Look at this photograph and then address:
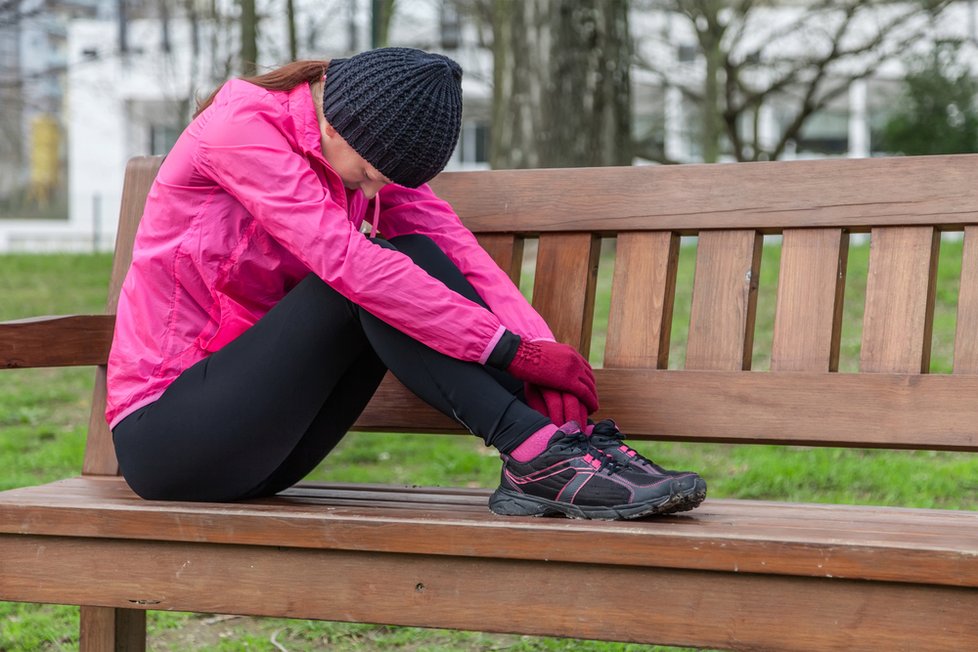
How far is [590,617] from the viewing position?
186cm

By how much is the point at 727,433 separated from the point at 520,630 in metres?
0.79

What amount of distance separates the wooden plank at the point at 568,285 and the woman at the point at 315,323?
1.02ft

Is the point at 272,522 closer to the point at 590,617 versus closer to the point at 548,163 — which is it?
the point at 590,617

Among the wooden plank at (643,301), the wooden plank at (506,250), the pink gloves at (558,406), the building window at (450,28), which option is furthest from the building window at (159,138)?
the pink gloves at (558,406)

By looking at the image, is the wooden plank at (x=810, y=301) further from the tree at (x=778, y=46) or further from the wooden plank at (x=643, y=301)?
the tree at (x=778, y=46)

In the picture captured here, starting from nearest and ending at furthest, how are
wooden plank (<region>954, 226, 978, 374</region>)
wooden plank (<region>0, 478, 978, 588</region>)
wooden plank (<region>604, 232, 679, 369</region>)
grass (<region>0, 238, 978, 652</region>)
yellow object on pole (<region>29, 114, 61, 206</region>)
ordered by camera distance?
wooden plank (<region>0, 478, 978, 588</region>), wooden plank (<region>954, 226, 978, 374</region>), wooden plank (<region>604, 232, 679, 369</region>), grass (<region>0, 238, 978, 652</region>), yellow object on pole (<region>29, 114, 61, 206</region>)

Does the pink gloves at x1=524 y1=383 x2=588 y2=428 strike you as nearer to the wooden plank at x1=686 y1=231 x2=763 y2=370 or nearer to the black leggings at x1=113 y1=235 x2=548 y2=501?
the black leggings at x1=113 y1=235 x2=548 y2=501

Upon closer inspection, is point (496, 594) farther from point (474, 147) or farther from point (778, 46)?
point (474, 147)

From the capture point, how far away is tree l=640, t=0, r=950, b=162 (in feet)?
52.5

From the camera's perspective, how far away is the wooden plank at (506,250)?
109 inches

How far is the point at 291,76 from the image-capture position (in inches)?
89.5

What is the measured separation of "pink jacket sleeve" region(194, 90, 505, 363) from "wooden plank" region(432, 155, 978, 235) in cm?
65

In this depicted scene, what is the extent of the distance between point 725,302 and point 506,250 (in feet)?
1.73

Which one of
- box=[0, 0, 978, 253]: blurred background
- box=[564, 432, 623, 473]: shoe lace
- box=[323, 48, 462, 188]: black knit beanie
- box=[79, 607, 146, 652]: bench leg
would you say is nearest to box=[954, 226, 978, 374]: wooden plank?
box=[564, 432, 623, 473]: shoe lace
